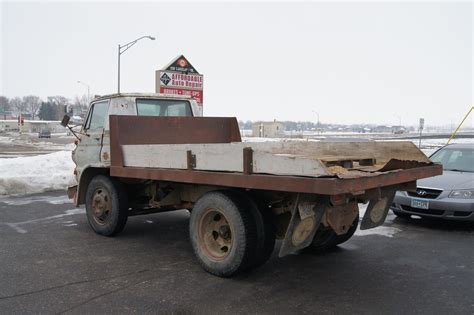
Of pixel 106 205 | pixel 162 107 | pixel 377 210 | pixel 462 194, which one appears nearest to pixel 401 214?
pixel 462 194

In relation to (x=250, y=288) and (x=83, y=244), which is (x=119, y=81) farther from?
(x=250, y=288)

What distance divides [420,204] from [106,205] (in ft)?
17.1

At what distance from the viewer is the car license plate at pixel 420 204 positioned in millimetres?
7429

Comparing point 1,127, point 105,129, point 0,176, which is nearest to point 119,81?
point 0,176

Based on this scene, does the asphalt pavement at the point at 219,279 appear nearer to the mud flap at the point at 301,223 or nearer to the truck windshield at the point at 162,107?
the mud flap at the point at 301,223

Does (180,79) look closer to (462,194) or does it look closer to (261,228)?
(462,194)

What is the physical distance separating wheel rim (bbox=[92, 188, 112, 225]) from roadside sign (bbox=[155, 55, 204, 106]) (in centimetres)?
982

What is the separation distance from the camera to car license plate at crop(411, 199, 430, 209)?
743cm

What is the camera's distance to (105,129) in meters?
7.09

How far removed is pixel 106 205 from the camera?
6.74 meters

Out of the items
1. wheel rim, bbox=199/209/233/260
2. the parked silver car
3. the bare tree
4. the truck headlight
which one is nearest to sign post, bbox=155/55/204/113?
the parked silver car

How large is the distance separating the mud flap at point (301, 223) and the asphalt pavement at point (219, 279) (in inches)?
21.0

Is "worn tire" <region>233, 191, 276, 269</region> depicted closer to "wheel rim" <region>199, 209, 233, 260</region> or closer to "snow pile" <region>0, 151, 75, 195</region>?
"wheel rim" <region>199, 209, 233, 260</region>

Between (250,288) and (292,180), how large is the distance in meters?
1.42
